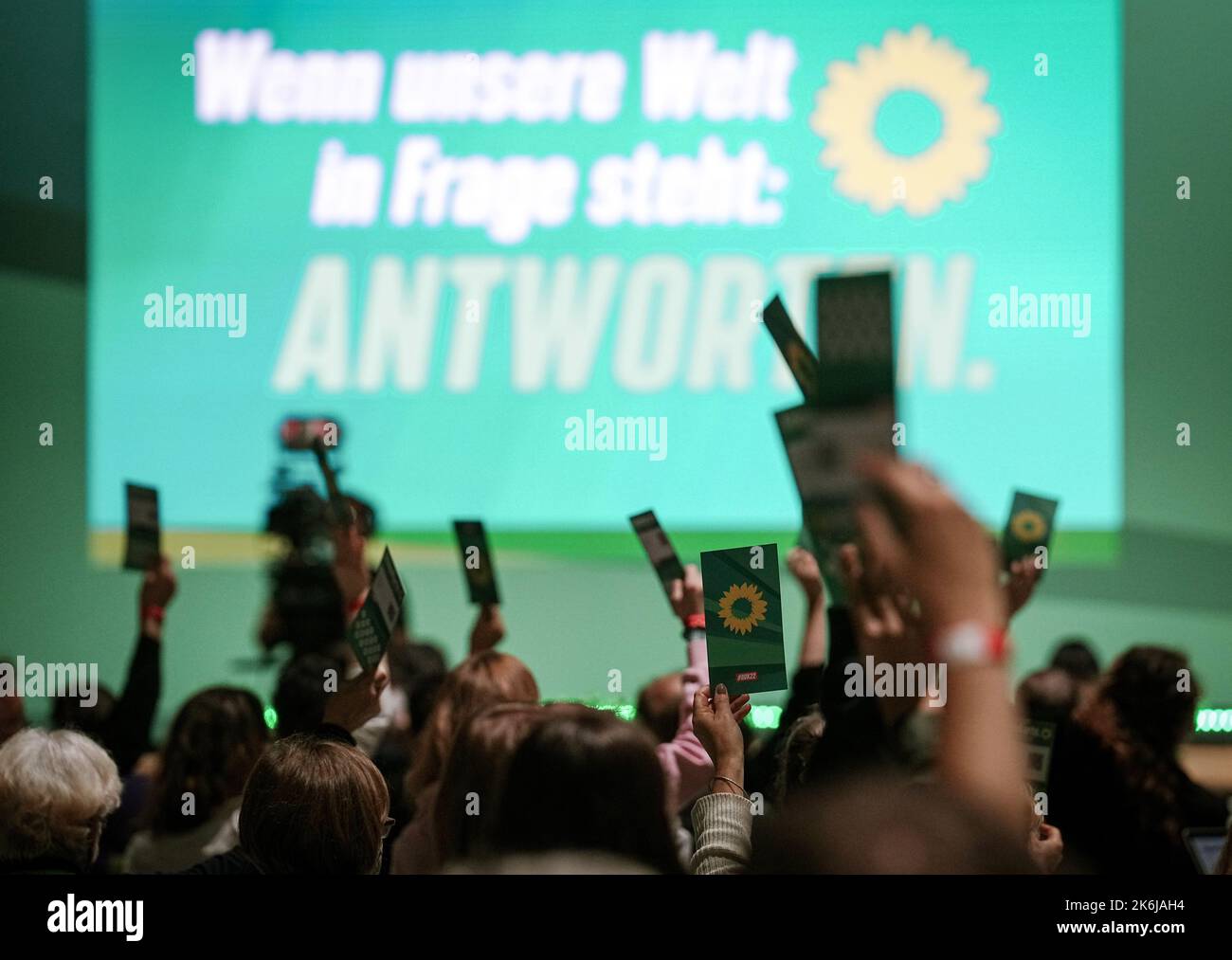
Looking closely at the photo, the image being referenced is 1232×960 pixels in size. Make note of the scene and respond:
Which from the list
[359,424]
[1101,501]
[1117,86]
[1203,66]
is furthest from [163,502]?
[1203,66]

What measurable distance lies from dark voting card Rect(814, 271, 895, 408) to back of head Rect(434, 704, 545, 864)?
36.8 inches

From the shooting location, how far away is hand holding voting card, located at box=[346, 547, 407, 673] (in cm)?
243

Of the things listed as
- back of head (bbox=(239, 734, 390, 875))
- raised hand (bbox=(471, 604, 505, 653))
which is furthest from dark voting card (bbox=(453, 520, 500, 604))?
back of head (bbox=(239, 734, 390, 875))

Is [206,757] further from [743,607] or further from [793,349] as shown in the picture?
[793,349]

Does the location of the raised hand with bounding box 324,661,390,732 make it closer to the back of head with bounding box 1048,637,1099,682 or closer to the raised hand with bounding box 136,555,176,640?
the raised hand with bounding box 136,555,176,640

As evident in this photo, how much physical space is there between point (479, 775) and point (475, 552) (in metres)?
1.01

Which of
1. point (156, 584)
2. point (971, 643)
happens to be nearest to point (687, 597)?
point (156, 584)

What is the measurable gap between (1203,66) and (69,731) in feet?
8.36

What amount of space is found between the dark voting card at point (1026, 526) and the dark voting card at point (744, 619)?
1.91 feet

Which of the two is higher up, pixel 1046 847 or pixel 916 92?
pixel 916 92

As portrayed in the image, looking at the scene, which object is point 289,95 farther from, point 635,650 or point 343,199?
point 635,650

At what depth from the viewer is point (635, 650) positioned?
2.86m

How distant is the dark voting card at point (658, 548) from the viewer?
2572 millimetres

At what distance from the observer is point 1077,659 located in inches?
108
